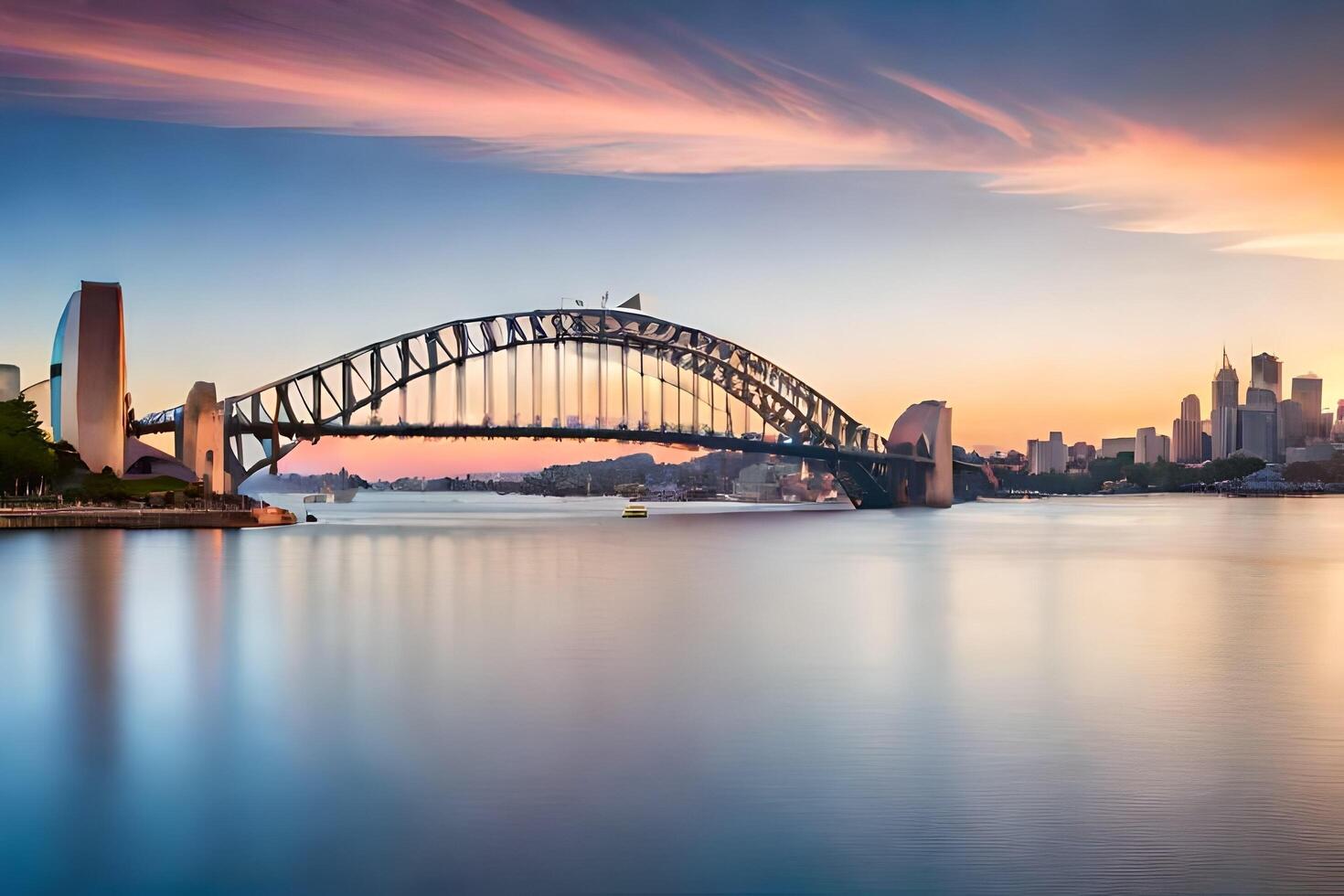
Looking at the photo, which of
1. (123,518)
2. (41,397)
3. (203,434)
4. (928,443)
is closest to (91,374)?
(203,434)

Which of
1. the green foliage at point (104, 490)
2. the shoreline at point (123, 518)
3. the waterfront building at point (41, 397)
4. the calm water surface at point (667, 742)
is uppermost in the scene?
the waterfront building at point (41, 397)

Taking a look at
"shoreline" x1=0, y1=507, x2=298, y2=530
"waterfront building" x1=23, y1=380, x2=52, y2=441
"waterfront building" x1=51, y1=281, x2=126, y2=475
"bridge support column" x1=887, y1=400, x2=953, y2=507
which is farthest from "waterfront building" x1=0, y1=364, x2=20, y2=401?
"bridge support column" x1=887, y1=400, x2=953, y2=507

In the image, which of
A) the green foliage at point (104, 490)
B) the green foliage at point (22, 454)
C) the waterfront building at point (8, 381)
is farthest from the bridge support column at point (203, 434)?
the waterfront building at point (8, 381)

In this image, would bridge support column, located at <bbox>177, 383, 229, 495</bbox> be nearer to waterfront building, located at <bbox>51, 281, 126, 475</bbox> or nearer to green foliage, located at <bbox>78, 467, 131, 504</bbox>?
green foliage, located at <bbox>78, 467, 131, 504</bbox>

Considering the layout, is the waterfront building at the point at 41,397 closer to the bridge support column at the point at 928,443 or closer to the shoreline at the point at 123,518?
the shoreline at the point at 123,518

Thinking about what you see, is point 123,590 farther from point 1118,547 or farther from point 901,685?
point 1118,547

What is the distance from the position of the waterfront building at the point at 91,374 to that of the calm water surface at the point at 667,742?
44.9 m

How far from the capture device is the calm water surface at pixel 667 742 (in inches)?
295

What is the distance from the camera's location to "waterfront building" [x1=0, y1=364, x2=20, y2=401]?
9388 cm

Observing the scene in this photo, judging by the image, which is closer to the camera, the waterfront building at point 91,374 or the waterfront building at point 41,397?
the waterfront building at point 91,374

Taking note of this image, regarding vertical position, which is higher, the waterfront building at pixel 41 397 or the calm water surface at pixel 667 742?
the waterfront building at pixel 41 397

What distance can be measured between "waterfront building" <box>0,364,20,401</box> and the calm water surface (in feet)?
253

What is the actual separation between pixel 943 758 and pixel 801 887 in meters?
3.72

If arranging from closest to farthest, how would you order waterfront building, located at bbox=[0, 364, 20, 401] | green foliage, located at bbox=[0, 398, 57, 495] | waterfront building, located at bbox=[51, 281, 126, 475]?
green foliage, located at bbox=[0, 398, 57, 495]
waterfront building, located at bbox=[51, 281, 126, 475]
waterfront building, located at bbox=[0, 364, 20, 401]
